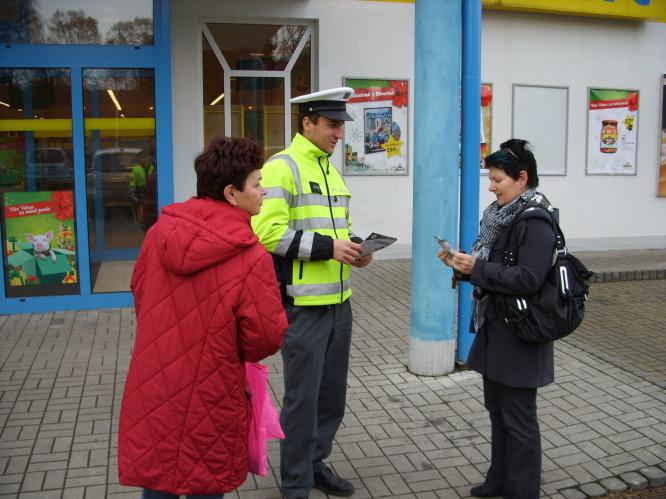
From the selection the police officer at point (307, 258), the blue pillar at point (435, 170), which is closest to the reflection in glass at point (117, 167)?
the blue pillar at point (435, 170)

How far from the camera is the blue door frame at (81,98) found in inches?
290

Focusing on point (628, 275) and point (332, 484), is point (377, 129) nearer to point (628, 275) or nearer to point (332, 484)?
point (628, 275)

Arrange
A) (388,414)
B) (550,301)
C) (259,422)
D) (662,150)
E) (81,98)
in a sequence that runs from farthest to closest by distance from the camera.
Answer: (662,150) → (81,98) → (388,414) → (550,301) → (259,422)

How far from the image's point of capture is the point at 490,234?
341cm

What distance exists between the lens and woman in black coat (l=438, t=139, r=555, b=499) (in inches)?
126

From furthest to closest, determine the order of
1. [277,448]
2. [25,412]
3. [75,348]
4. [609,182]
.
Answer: [609,182] → [75,348] → [25,412] → [277,448]

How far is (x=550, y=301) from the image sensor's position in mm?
3191

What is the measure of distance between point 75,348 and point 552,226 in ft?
14.9

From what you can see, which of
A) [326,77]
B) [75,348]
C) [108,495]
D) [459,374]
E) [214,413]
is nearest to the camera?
[214,413]

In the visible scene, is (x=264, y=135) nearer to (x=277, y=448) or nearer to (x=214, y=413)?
(x=277, y=448)

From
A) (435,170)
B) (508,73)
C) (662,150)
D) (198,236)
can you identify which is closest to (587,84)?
(508,73)

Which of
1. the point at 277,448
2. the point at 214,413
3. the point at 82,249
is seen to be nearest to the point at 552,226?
the point at 214,413

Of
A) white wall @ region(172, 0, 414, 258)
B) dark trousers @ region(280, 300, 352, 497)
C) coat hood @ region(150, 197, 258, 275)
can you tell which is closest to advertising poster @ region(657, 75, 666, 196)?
white wall @ region(172, 0, 414, 258)

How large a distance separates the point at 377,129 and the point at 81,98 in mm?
4211
